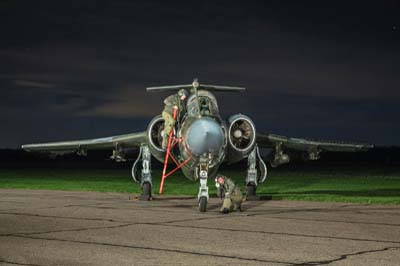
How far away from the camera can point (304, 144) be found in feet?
81.0

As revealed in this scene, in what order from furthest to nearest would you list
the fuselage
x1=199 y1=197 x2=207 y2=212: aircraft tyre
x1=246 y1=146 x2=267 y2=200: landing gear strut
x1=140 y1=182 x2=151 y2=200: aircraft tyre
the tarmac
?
x1=246 y1=146 x2=267 y2=200: landing gear strut → x1=140 y1=182 x2=151 y2=200: aircraft tyre → x1=199 y1=197 x2=207 y2=212: aircraft tyre → the fuselage → the tarmac

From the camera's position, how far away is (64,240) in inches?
465

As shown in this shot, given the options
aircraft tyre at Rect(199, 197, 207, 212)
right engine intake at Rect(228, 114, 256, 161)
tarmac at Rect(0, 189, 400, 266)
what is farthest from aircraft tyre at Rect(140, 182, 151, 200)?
aircraft tyre at Rect(199, 197, 207, 212)

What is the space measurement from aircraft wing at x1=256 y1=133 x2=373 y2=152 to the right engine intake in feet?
7.28

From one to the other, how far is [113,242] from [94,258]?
1712 millimetres

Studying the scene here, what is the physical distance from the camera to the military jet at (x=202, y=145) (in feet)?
58.0

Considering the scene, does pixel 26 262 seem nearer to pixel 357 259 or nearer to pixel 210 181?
pixel 357 259

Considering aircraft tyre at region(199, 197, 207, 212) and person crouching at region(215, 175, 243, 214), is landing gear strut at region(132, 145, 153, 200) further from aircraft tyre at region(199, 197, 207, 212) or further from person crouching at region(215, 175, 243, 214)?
aircraft tyre at region(199, 197, 207, 212)

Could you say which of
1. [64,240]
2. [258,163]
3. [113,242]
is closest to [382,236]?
[113,242]

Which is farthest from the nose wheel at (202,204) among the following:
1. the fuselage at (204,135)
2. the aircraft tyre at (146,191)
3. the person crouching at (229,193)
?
the aircraft tyre at (146,191)

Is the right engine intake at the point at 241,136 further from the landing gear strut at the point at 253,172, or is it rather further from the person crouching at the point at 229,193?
the person crouching at the point at 229,193

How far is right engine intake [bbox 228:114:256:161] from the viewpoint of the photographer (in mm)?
20938

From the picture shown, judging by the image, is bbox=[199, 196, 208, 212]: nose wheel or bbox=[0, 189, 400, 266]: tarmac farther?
bbox=[199, 196, 208, 212]: nose wheel

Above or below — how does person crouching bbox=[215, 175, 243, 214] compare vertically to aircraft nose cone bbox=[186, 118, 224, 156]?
below
